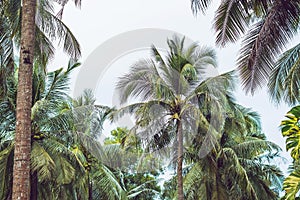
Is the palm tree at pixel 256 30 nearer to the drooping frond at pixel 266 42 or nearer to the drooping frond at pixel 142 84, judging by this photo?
the drooping frond at pixel 266 42

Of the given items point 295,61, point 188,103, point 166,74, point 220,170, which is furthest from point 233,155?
point 295,61

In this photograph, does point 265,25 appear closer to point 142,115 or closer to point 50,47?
point 50,47

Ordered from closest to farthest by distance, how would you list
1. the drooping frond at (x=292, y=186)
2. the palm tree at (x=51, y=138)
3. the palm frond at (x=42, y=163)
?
the drooping frond at (x=292, y=186) → the palm frond at (x=42, y=163) → the palm tree at (x=51, y=138)

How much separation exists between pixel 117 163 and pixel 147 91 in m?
5.66

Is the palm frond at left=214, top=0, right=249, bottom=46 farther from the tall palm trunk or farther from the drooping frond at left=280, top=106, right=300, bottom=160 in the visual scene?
the tall palm trunk

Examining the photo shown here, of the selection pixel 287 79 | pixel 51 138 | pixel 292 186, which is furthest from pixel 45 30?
pixel 292 186

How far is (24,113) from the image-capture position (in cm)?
630

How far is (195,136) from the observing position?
15.9m

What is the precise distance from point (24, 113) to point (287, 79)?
16.4 feet

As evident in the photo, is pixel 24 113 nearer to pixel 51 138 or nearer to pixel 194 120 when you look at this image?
pixel 51 138

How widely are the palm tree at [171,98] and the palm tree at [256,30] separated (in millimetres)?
5740

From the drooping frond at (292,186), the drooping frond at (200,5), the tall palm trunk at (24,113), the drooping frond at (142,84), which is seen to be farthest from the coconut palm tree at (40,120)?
the drooping frond at (292,186)

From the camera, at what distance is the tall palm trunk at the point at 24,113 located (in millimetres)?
5949

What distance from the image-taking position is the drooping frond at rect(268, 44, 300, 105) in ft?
27.8
